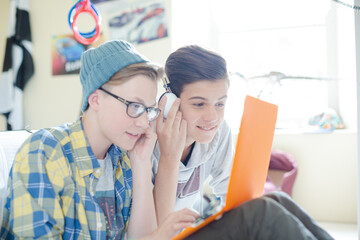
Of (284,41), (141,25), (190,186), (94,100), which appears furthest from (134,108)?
(284,41)

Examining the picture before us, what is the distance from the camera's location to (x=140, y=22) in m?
2.17

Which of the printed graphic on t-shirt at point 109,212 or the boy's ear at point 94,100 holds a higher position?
the boy's ear at point 94,100

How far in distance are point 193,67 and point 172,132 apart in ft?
0.68

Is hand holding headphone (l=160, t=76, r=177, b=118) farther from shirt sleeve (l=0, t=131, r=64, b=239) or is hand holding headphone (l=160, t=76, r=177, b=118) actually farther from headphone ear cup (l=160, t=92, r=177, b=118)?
shirt sleeve (l=0, t=131, r=64, b=239)

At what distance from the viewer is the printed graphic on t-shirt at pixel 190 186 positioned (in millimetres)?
1186

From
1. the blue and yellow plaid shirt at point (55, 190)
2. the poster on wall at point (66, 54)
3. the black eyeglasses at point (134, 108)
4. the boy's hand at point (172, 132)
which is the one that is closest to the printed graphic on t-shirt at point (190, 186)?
the boy's hand at point (172, 132)

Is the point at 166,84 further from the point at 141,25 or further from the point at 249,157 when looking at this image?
the point at 141,25

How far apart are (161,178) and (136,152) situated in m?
0.13

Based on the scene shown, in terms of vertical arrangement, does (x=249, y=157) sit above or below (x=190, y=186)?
above

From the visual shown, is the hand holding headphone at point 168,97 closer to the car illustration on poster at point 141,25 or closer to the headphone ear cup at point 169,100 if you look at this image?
the headphone ear cup at point 169,100

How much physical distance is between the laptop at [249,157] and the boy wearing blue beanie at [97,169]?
0.09 m

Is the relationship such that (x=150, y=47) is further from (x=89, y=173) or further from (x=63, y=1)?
(x=89, y=173)

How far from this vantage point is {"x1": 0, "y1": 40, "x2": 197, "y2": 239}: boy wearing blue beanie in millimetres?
759

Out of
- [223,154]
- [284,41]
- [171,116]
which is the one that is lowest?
[223,154]
